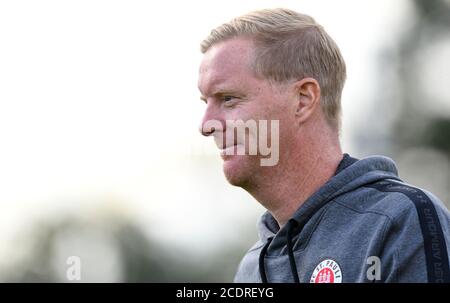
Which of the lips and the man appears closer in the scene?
the man

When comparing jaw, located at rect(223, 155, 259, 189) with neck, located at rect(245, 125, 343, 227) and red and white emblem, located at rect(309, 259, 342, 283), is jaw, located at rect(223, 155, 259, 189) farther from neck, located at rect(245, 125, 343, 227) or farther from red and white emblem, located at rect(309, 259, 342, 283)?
red and white emblem, located at rect(309, 259, 342, 283)

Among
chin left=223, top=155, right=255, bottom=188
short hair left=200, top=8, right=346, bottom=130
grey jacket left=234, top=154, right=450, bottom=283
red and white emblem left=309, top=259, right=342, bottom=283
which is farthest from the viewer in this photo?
short hair left=200, top=8, right=346, bottom=130

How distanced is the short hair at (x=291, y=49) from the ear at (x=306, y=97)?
48 millimetres

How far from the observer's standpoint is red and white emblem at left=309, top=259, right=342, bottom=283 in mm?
5855

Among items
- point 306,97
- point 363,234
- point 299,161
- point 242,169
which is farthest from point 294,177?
point 363,234

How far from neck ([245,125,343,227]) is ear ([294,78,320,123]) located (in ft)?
0.42

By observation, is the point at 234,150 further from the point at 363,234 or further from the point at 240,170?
the point at 363,234

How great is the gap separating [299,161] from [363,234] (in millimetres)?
A: 687

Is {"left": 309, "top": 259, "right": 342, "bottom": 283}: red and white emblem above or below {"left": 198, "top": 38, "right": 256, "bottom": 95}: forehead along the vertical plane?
below

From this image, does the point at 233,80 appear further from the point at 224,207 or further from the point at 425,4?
the point at 425,4

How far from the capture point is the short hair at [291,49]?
256 inches

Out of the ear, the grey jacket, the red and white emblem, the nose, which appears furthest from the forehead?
the red and white emblem

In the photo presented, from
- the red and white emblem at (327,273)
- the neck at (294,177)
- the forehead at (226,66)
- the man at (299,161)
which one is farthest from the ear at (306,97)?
the red and white emblem at (327,273)

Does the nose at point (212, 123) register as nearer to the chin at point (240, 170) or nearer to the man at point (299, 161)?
the man at point (299, 161)
